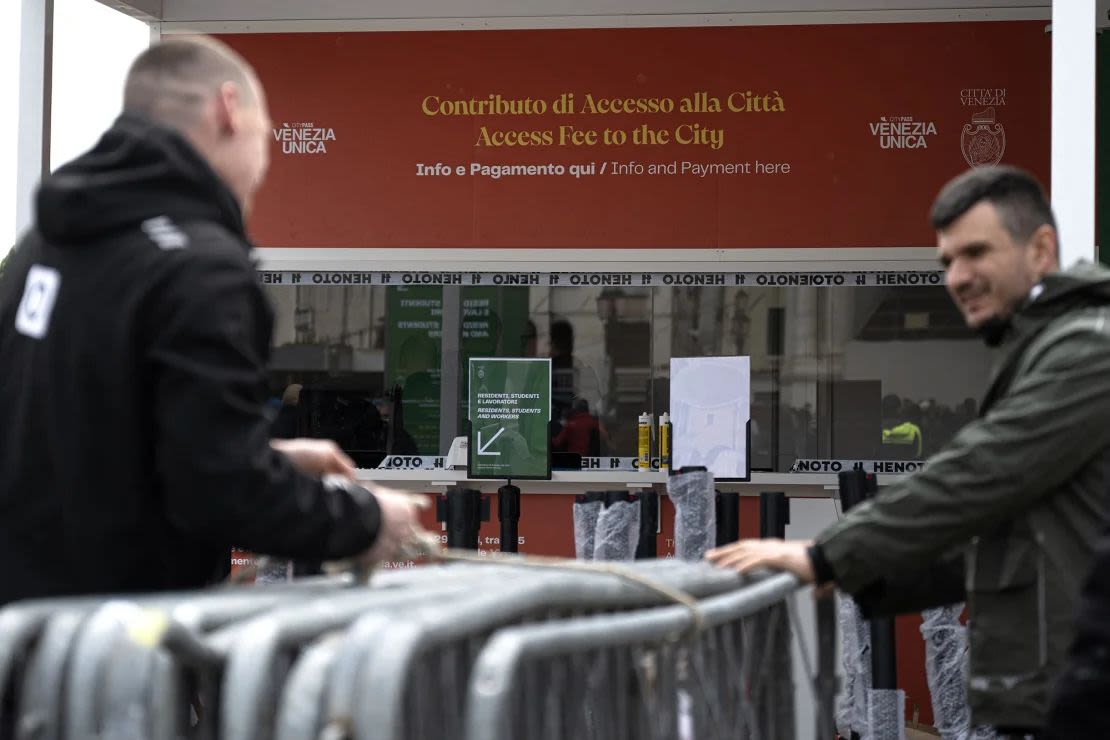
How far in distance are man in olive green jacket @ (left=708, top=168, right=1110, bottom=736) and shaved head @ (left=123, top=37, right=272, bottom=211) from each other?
3.76ft

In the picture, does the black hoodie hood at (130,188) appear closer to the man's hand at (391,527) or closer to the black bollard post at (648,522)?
the man's hand at (391,527)

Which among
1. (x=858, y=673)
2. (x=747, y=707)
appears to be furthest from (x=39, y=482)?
(x=858, y=673)

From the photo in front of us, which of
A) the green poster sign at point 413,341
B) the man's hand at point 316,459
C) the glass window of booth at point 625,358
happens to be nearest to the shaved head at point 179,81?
the man's hand at point 316,459

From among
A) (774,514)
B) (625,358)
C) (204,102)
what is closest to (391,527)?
(204,102)

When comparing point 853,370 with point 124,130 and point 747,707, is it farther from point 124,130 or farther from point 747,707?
point 124,130

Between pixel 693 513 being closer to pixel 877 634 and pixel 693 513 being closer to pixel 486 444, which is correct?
pixel 877 634

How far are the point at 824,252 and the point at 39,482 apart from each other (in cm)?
681

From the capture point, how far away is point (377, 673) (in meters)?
1.61

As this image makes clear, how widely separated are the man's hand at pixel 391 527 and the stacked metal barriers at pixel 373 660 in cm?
6

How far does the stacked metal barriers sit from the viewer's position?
65.4 inches

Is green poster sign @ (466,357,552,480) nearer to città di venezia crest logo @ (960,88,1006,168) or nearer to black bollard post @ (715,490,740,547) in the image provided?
black bollard post @ (715,490,740,547)

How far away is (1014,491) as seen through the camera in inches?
109

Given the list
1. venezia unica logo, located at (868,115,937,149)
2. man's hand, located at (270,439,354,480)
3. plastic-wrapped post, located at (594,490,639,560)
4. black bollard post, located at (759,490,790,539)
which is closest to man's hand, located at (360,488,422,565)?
man's hand, located at (270,439,354,480)

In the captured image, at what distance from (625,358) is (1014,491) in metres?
6.04
